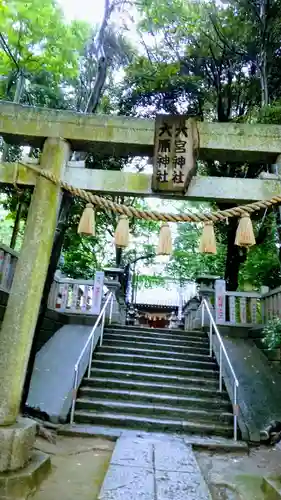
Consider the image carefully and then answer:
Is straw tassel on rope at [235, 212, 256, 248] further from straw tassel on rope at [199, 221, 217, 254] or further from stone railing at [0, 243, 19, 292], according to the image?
stone railing at [0, 243, 19, 292]

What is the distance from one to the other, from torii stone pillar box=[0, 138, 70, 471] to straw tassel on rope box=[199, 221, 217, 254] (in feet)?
6.43

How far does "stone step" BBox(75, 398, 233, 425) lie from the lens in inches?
262

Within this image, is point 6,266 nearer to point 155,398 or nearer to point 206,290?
point 155,398

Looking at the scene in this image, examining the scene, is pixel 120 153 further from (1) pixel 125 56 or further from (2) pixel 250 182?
(1) pixel 125 56

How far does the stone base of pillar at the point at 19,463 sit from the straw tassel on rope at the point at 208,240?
292 centimetres

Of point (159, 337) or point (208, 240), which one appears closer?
point (208, 240)

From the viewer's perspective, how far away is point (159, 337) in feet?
33.1

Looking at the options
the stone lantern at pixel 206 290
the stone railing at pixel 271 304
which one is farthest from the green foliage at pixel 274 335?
the stone lantern at pixel 206 290

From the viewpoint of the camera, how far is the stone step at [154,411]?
666 centimetres

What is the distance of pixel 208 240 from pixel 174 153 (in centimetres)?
128

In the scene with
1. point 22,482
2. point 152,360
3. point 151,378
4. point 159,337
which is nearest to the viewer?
point 22,482

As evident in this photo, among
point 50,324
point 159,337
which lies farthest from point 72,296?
point 159,337

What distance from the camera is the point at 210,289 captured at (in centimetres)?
1122

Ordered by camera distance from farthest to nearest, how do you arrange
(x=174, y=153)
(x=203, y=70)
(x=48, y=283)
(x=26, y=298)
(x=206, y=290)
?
(x=203, y=70) < (x=206, y=290) < (x=48, y=283) < (x=174, y=153) < (x=26, y=298)
